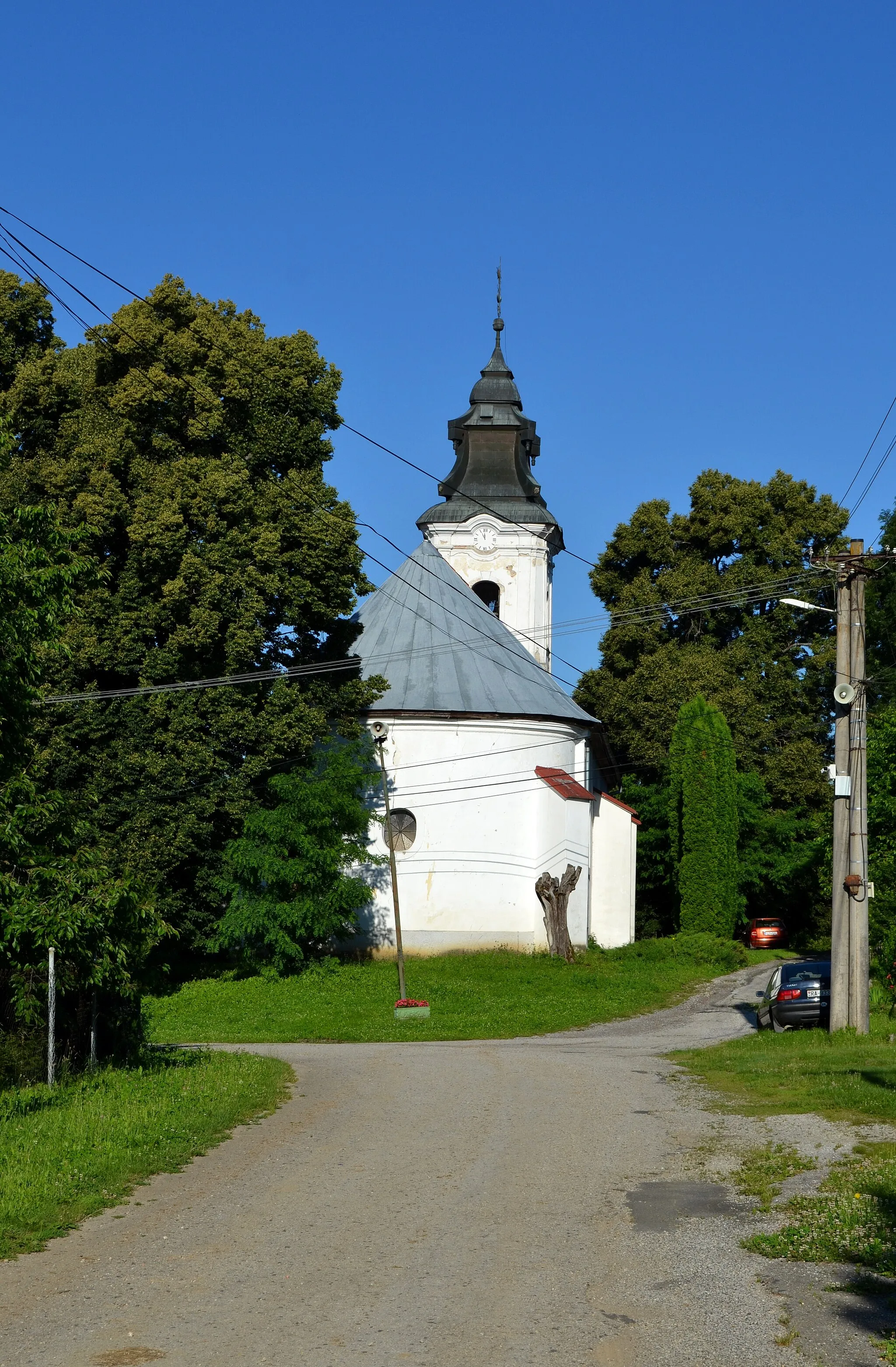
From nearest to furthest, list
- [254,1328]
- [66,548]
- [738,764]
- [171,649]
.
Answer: [254,1328] → [66,548] → [171,649] → [738,764]

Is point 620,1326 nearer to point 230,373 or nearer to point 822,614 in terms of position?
point 230,373

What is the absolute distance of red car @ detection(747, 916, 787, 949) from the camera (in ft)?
160

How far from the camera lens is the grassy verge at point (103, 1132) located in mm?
8359

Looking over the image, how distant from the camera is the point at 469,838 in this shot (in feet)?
Answer: 124

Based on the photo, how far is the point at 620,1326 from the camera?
20.1ft

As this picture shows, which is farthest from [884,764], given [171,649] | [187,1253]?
[187,1253]

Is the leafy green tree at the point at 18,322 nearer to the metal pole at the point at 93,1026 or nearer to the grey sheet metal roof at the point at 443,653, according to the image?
the grey sheet metal roof at the point at 443,653

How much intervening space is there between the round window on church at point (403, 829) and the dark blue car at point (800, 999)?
1628 centimetres

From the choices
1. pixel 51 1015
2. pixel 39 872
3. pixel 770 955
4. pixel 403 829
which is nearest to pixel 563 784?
pixel 403 829

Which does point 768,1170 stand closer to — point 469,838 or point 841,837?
point 841,837

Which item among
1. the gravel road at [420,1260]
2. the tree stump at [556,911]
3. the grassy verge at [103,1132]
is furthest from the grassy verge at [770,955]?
the gravel road at [420,1260]

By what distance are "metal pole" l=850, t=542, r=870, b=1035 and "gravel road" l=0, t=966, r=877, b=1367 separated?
7.73 metres

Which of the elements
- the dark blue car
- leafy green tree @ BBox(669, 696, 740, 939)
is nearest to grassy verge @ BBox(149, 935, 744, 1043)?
leafy green tree @ BBox(669, 696, 740, 939)

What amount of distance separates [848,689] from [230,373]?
17.9 meters
